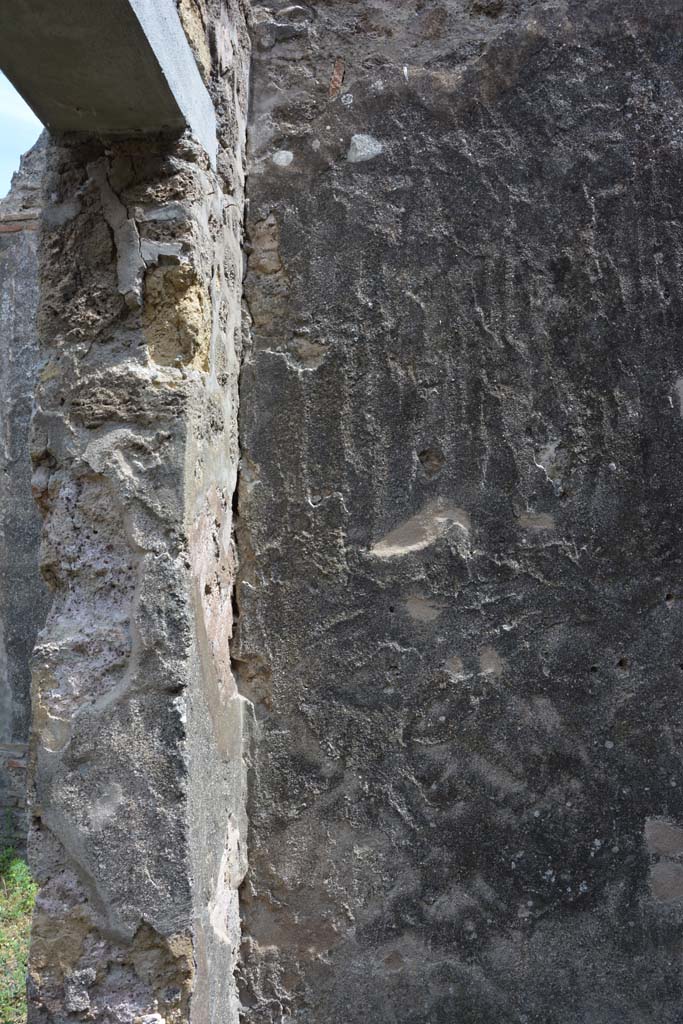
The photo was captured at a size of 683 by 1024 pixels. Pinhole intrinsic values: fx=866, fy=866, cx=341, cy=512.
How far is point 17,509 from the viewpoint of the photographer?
480 cm

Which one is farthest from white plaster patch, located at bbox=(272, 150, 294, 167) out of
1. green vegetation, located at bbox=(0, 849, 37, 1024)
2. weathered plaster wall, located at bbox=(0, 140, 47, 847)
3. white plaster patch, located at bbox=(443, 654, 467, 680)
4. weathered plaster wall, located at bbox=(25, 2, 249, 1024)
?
weathered plaster wall, located at bbox=(0, 140, 47, 847)

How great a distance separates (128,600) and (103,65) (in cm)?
91

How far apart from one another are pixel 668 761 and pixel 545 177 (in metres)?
1.30

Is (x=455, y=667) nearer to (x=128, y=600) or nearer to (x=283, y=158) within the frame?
(x=128, y=600)

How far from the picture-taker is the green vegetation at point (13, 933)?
3.04 meters

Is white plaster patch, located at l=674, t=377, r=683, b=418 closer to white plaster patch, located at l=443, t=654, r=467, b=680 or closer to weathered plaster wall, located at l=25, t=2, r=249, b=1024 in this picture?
white plaster patch, located at l=443, t=654, r=467, b=680

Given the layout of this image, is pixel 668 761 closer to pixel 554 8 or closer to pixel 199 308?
pixel 199 308

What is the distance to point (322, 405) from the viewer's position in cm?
194

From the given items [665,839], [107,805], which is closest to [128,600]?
[107,805]

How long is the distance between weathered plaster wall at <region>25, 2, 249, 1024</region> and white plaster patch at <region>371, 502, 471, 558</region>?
16.1 inches

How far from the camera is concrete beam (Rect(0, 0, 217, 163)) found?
52.0 inches

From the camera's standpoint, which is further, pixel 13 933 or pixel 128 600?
pixel 13 933

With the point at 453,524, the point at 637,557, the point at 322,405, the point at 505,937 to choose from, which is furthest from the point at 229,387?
the point at 505,937

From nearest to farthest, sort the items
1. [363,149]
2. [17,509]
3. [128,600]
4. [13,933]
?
[128,600] < [363,149] < [13,933] < [17,509]
